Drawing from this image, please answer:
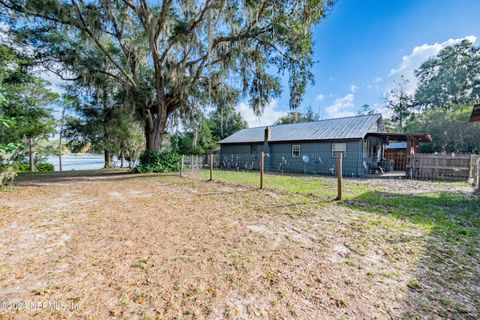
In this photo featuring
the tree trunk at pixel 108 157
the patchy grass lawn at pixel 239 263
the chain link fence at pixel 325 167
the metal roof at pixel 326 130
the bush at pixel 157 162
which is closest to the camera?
the patchy grass lawn at pixel 239 263

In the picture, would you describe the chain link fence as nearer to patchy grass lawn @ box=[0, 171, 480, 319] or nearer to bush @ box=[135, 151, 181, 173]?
bush @ box=[135, 151, 181, 173]

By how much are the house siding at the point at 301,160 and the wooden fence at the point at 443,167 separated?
7.97ft

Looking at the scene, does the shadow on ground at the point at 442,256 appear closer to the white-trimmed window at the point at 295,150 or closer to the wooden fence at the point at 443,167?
the wooden fence at the point at 443,167

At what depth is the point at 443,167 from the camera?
34.0 ft

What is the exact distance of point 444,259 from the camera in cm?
262

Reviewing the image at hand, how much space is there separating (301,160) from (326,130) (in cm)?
265

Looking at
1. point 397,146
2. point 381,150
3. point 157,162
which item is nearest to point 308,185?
point 157,162

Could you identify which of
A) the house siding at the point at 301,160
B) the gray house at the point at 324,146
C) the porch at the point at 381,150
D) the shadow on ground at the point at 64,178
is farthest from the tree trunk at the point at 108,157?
the porch at the point at 381,150

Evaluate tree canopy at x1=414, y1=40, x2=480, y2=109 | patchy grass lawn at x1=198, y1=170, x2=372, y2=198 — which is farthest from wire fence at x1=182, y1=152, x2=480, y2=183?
tree canopy at x1=414, y1=40, x2=480, y2=109

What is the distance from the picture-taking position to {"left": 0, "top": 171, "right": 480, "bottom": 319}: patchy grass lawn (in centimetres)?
180

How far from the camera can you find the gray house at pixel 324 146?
12969mm

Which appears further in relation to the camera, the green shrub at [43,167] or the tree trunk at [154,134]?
the green shrub at [43,167]

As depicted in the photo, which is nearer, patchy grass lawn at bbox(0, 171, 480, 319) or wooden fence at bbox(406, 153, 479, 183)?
patchy grass lawn at bbox(0, 171, 480, 319)

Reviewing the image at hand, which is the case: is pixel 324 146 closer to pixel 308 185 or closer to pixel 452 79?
pixel 308 185
